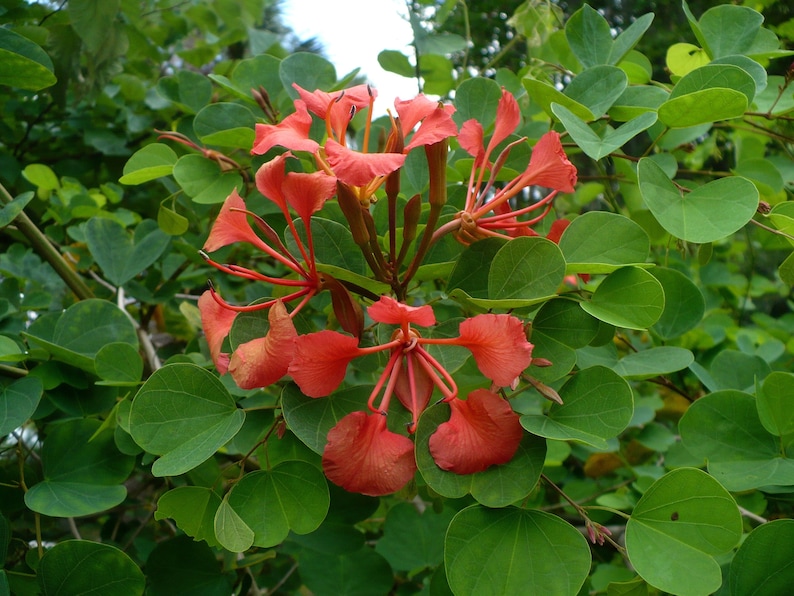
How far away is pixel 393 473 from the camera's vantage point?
53 cm

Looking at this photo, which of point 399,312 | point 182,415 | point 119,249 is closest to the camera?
point 399,312

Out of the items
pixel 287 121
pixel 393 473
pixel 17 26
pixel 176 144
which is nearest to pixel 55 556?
pixel 393 473

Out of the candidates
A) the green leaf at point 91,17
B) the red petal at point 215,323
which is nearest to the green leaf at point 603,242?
the red petal at point 215,323

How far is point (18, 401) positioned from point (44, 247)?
0.24 metres

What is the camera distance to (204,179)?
811mm

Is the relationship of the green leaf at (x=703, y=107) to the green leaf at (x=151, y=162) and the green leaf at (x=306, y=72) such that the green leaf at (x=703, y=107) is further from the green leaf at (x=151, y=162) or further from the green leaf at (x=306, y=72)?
the green leaf at (x=151, y=162)

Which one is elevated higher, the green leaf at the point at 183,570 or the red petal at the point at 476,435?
the red petal at the point at 476,435

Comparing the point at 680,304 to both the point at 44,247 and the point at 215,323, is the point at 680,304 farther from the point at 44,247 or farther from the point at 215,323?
the point at 44,247

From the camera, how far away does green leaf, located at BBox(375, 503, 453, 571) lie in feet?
2.92

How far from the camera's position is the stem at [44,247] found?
2.72 ft

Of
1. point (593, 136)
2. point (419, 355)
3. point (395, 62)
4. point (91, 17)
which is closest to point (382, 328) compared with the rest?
point (419, 355)

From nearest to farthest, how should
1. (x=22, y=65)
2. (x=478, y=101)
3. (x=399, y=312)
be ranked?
(x=399, y=312), (x=22, y=65), (x=478, y=101)

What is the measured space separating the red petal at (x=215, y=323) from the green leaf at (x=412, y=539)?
434mm

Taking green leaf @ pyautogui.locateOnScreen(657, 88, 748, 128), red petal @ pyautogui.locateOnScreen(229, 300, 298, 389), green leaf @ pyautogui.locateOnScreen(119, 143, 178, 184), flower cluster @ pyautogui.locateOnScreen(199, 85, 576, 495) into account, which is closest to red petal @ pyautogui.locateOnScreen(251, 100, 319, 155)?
flower cluster @ pyautogui.locateOnScreen(199, 85, 576, 495)
